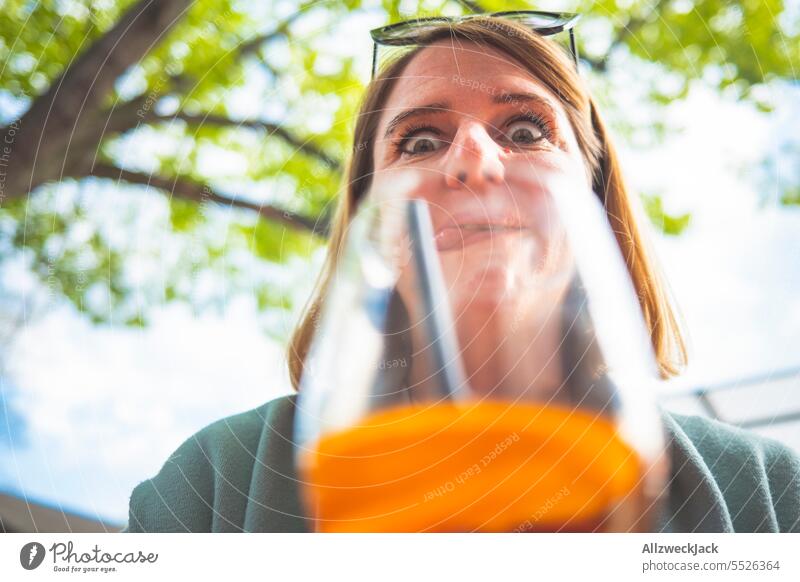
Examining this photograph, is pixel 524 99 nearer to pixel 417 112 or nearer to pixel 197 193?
pixel 417 112

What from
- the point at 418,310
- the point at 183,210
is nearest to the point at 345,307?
the point at 418,310

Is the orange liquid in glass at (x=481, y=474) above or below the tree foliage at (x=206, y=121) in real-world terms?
below

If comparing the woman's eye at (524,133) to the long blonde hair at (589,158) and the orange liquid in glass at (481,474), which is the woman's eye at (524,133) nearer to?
the long blonde hair at (589,158)

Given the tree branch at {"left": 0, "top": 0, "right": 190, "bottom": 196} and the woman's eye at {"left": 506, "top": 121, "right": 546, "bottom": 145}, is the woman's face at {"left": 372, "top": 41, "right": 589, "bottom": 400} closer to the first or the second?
the woman's eye at {"left": 506, "top": 121, "right": 546, "bottom": 145}

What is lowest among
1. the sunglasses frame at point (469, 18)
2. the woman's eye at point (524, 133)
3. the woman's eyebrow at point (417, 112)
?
the woman's eye at point (524, 133)

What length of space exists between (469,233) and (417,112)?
0.08 meters

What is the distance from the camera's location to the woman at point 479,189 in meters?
0.37

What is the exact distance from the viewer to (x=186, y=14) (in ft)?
1.61

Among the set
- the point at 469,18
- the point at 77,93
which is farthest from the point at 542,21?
the point at 77,93

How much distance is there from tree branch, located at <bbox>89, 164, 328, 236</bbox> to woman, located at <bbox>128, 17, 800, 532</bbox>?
0.08 m

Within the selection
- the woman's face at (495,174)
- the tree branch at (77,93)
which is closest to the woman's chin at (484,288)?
the woman's face at (495,174)

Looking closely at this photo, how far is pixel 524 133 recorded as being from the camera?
0.38m

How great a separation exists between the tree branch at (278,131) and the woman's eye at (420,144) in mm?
62

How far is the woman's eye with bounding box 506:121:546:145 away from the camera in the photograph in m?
0.38
